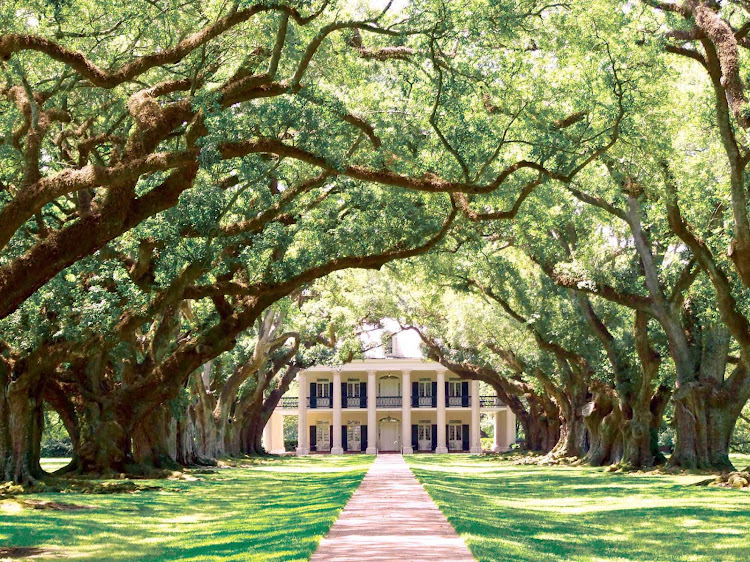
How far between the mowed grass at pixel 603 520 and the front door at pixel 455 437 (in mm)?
44891

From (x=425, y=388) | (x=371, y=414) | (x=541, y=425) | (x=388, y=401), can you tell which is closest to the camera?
(x=541, y=425)

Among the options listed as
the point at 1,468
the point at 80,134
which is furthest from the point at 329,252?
the point at 1,468

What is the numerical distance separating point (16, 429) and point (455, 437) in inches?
2034

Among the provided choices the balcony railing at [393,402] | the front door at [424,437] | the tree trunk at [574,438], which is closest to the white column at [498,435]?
the balcony railing at [393,402]

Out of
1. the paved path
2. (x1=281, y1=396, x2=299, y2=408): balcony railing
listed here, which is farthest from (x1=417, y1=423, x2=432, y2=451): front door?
the paved path

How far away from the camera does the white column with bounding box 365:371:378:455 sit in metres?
65.1

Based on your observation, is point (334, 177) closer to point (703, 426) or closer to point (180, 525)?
point (180, 525)

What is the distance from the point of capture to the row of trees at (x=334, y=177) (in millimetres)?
Result: 12500

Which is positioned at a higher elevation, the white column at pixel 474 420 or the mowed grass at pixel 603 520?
the white column at pixel 474 420

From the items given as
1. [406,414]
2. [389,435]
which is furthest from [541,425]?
[389,435]

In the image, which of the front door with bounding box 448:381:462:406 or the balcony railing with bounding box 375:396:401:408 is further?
the front door with bounding box 448:381:462:406

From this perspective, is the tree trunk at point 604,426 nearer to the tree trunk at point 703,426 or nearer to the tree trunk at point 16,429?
the tree trunk at point 703,426

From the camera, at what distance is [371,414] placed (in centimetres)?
6531

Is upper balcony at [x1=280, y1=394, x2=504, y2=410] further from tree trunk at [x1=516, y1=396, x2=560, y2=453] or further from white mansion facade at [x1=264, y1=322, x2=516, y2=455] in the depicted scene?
tree trunk at [x1=516, y1=396, x2=560, y2=453]
